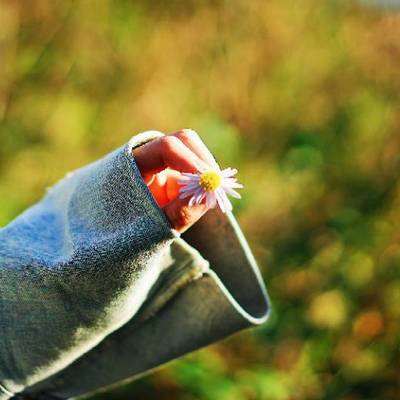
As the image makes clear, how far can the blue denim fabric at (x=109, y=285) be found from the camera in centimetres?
40

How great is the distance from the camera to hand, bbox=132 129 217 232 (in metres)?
0.37

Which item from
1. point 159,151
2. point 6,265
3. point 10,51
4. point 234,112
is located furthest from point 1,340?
point 234,112

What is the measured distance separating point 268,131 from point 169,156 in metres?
1.37

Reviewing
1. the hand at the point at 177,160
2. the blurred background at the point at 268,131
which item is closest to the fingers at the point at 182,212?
the hand at the point at 177,160

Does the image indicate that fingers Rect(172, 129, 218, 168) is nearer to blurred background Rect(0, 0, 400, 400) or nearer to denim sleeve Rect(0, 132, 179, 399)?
denim sleeve Rect(0, 132, 179, 399)

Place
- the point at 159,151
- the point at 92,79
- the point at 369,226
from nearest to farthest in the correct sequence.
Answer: the point at 159,151
the point at 369,226
the point at 92,79

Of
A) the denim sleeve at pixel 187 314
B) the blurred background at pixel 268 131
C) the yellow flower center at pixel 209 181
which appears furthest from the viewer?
the blurred background at pixel 268 131

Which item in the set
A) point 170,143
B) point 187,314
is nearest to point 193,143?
point 170,143

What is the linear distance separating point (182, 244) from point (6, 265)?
4.3 inches

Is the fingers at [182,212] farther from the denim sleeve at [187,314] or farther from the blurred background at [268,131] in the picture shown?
the blurred background at [268,131]

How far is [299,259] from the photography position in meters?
1.51

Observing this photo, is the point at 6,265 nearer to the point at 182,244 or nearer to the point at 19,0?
the point at 182,244

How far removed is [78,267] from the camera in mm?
404

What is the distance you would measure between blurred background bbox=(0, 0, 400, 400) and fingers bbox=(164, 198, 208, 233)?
3.21 ft
